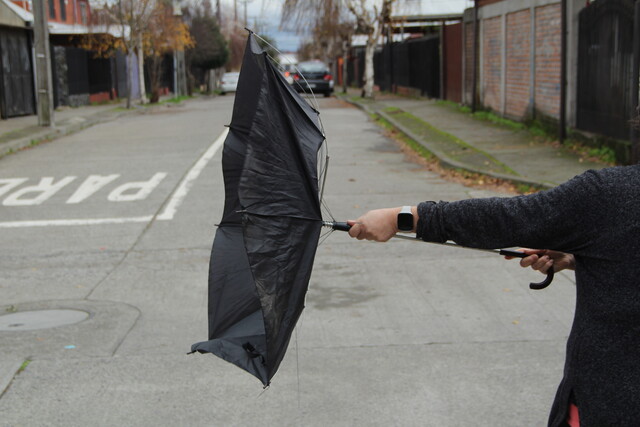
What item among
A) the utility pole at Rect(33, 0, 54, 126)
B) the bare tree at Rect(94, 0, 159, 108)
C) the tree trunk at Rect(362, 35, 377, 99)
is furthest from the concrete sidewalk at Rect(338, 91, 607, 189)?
the bare tree at Rect(94, 0, 159, 108)

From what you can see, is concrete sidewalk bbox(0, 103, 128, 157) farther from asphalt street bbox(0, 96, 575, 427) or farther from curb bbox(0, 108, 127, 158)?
asphalt street bbox(0, 96, 575, 427)

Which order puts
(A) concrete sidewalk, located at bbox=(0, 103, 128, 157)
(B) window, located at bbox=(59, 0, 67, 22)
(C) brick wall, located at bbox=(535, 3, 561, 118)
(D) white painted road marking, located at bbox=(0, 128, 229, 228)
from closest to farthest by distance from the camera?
(D) white painted road marking, located at bbox=(0, 128, 229, 228) → (C) brick wall, located at bbox=(535, 3, 561, 118) → (A) concrete sidewalk, located at bbox=(0, 103, 128, 157) → (B) window, located at bbox=(59, 0, 67, 22)

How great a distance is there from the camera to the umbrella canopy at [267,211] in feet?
8.51

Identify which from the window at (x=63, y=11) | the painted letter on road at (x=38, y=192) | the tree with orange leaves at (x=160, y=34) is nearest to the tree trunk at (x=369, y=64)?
the tree with orange leaves at (x=160, y=34)

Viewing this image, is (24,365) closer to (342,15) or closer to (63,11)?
(342,15)

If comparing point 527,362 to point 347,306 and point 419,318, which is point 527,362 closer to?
point 419,318

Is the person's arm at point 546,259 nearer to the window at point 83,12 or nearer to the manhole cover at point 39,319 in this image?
the manhole cover at point 39,319

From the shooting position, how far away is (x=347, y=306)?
21.1ft

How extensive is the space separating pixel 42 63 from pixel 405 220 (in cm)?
2151

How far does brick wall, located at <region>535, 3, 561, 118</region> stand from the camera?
1585cm

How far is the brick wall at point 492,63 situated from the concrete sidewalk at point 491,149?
663 millimetres

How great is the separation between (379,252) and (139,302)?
2.60m

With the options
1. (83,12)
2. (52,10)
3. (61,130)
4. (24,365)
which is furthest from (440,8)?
(24,365)

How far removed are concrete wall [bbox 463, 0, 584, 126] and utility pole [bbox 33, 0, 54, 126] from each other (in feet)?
38.0
